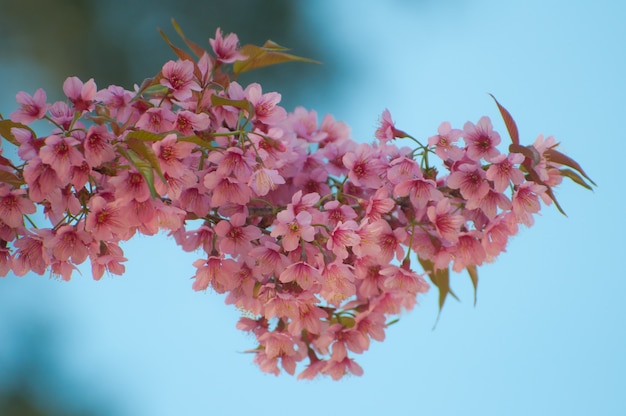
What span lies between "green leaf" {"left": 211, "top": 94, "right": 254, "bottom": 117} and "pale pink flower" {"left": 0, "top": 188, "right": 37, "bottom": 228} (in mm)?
292

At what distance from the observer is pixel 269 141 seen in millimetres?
1091

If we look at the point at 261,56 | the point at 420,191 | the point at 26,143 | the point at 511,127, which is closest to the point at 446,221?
the point at 420,191

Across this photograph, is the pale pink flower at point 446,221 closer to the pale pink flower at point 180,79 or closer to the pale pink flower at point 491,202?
the pale pink flower at point 491,202

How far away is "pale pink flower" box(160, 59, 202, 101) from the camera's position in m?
1.09

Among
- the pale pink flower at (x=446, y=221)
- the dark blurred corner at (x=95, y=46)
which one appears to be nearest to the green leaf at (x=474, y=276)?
the pale pink flower at (x=446, y=221)

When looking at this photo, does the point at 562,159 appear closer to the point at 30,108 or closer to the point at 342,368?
the point at 342,368

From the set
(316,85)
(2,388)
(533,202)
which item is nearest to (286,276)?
(533,202)

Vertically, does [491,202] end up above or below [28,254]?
above

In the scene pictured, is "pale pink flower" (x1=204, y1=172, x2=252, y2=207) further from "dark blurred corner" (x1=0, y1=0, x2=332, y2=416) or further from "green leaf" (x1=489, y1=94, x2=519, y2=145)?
"dark blurred corner" (x1=0, y1=0, x2=332, y2=416)

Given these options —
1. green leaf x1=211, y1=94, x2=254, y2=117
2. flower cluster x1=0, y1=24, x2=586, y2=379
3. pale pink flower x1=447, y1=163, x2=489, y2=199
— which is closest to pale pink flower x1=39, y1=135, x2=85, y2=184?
flower cluster x1=0, y1=24, x2=586, y2=379

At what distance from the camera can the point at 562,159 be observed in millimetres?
1170

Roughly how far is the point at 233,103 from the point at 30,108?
282 millimetres

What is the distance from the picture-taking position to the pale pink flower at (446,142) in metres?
1.16

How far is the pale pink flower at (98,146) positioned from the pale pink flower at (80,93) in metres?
0.09
